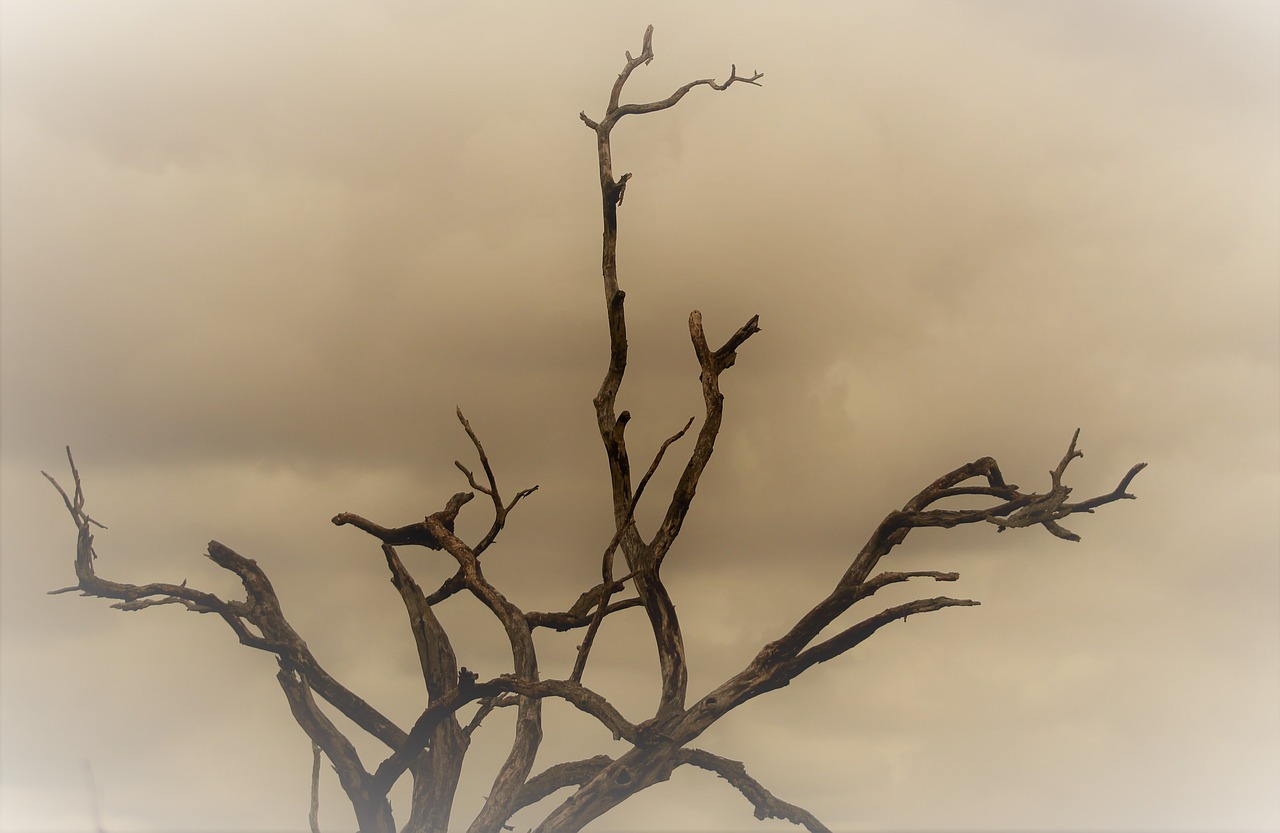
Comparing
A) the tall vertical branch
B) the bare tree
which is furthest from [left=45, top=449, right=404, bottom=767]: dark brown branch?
the tall vertical branch

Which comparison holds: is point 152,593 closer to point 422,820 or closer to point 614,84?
point 422,820

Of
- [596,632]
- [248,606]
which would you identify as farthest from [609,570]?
[248,606]

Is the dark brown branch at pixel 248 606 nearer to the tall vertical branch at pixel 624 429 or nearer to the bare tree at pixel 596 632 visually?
the bare tree at pixel 596 632

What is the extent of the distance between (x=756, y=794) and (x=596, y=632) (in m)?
2.54

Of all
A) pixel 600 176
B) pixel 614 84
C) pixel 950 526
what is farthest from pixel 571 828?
pixel 614 84

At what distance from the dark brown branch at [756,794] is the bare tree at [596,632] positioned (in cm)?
2

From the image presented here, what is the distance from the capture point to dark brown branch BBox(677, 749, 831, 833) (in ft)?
41.0

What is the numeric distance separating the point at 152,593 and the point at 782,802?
709 centimetres

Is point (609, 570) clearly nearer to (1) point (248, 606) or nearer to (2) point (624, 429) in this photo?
(2) point (624, 429)

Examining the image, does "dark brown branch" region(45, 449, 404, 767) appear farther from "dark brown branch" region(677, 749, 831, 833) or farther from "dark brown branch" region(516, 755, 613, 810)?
"dark brown branch" region(677, 749, 831, 833)

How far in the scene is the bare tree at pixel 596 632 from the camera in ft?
37.2

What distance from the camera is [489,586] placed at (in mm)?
12211

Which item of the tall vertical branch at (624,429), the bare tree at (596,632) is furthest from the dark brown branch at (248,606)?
the tall vertical branch at (624,429)

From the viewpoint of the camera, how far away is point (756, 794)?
493 inches
